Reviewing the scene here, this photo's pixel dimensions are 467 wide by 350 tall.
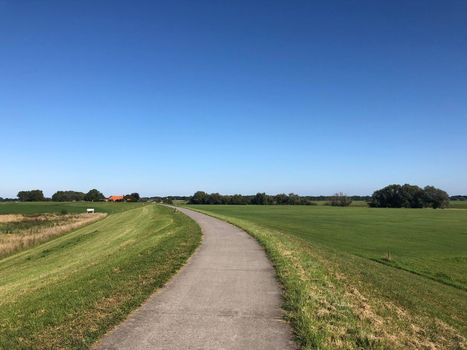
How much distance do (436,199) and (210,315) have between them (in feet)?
526

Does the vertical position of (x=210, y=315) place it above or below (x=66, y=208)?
below

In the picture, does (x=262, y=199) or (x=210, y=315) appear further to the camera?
(x=262, y=199)

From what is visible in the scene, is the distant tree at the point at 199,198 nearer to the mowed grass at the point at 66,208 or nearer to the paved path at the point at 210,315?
the mowed grass at the point at 66,208

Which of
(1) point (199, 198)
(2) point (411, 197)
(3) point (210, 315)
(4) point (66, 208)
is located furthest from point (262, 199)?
(3) point (210, 315)

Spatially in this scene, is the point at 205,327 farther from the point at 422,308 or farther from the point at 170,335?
the point at 422,308

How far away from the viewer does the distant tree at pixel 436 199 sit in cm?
15175

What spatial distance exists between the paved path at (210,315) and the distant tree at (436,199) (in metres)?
155

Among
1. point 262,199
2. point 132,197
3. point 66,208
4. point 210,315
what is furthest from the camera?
point 132,197

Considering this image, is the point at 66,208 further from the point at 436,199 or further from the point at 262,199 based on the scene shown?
the point at 436,199

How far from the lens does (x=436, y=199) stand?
500ft

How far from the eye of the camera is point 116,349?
6.23 m

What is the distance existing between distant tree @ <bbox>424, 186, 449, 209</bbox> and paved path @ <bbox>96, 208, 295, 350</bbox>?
154751 millimetres

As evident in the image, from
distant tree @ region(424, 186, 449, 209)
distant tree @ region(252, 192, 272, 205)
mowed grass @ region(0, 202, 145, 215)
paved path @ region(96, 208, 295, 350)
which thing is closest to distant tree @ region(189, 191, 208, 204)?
distant tree @ region(252, 192, 272, 205)

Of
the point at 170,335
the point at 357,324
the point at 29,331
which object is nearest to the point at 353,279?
the point at 357,324
